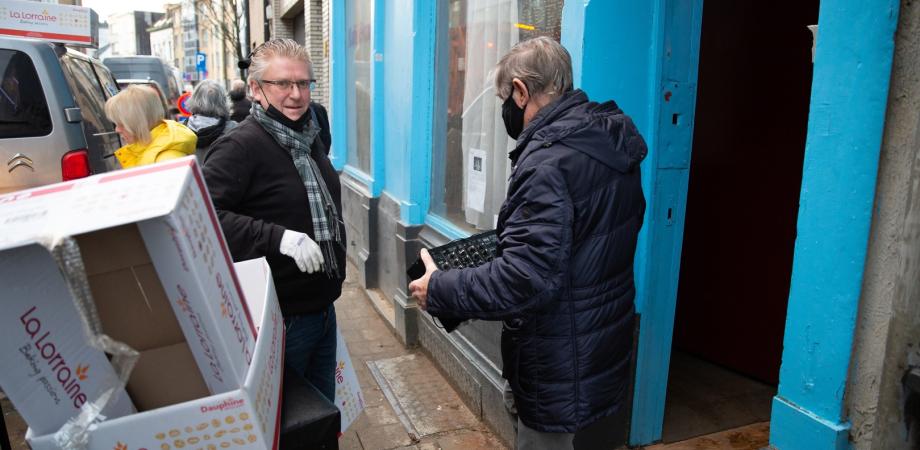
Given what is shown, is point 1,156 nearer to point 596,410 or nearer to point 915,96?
point 596,410

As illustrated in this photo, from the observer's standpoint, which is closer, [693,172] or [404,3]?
[693,172]

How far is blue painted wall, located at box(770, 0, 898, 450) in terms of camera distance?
1.70 metres

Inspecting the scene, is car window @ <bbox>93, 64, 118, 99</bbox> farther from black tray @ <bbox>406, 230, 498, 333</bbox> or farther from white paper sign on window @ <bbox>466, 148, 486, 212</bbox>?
black tray @ <bbox>406, 230, 498, 333</bbox>

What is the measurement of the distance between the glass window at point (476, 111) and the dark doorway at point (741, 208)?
123cm

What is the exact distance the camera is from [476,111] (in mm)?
4016

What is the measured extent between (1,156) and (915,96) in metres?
4.99

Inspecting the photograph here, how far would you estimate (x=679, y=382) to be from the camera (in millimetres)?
3846

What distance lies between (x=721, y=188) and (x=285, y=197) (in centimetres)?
280

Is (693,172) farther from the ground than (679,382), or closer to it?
farther from the ground

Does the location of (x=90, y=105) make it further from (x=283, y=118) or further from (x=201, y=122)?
(x=283, y=118)

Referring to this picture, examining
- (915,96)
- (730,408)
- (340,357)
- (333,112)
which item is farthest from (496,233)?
(333,112)

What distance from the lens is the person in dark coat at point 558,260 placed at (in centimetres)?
177

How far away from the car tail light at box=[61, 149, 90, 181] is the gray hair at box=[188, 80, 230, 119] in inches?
67.4

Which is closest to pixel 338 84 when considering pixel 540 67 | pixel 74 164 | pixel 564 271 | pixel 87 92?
pixel 87 92
